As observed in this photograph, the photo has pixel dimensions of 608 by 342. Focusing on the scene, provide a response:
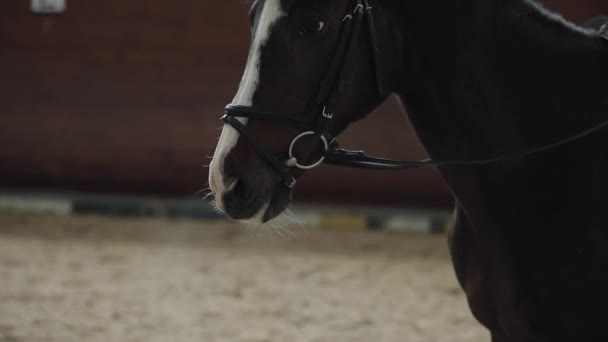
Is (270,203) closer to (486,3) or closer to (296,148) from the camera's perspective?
(296,148)

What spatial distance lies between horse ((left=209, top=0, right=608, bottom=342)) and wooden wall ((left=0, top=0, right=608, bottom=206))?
3.61 meters

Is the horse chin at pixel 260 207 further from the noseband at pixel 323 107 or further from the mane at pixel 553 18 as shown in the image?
the mane at pixel 553 18

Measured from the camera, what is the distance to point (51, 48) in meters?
5.84

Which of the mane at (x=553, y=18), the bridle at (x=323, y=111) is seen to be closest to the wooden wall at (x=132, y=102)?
the mane at (x=553, y=18)

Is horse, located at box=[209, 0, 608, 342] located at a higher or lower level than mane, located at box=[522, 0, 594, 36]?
lower

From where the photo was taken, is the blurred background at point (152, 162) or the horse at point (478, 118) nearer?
the horse at point (478, 118)

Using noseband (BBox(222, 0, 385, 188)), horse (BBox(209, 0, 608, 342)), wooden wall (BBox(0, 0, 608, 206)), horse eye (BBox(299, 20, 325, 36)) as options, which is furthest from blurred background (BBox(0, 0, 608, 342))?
horse eye (BBox(299, 20, 325, 36))

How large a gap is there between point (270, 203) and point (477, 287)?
609mm

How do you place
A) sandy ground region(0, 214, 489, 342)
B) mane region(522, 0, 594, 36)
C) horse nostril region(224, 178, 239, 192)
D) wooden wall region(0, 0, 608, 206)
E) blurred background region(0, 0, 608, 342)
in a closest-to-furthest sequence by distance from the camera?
horse nostril region(224, 178, 239, 192), mane region(522, 0, 594, 36), sandy ground region(0, 214, 489, 342), blurred background region(0, 0, 608, 342), wooden wall region(0, 0, 608, 206)

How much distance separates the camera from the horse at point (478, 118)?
1.73 m

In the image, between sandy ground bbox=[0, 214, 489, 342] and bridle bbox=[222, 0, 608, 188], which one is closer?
bridle bbox=[222, 0, 608, 188]

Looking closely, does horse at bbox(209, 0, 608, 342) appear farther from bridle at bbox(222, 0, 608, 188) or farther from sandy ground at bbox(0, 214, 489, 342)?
sandy ground at bbox(0, 214, 489, 342)

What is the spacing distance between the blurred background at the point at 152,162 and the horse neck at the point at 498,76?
9.04ft

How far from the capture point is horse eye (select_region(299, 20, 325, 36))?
1.74m
